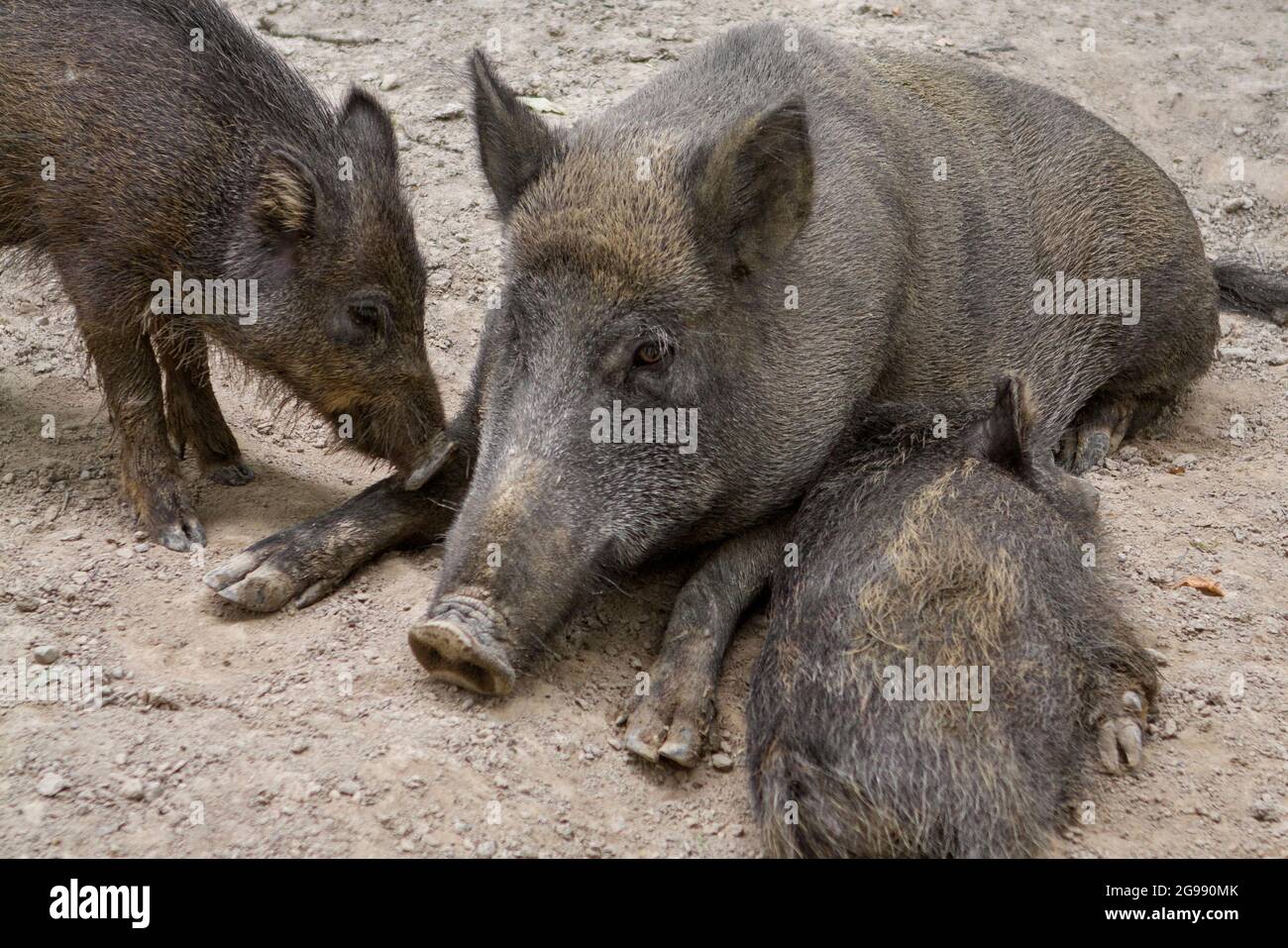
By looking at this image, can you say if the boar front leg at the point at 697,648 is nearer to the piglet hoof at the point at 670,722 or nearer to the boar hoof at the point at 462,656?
the piglet hoof at the point at 670,722

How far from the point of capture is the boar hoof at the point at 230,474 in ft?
16.1

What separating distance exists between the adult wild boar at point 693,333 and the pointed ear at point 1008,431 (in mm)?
441

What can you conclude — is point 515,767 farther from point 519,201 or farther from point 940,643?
point 519,201

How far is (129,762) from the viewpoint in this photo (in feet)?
10.2

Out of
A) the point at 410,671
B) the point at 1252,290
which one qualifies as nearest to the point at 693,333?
the point at 410,671

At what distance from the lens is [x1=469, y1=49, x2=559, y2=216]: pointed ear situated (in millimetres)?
3857

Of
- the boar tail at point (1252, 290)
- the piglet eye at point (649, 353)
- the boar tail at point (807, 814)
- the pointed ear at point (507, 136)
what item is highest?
the pointed ear at point (507, 136)

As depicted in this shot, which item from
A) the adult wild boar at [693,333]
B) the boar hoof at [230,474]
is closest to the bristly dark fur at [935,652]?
the adult wild boar at [693,333]

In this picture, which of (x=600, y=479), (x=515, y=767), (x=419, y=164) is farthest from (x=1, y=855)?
(x=419, y=164)

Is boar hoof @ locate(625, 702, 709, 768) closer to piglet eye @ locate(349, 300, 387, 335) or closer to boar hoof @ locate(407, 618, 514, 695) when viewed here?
boar hoof @ locate(407, 618, 514, 695)

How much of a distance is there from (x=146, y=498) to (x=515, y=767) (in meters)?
1.92

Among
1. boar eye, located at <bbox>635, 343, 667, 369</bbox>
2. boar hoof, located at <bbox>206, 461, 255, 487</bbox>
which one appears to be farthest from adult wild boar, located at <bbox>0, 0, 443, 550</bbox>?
boar eye, located at <bbox>635, 343, 667, 369</bbox>

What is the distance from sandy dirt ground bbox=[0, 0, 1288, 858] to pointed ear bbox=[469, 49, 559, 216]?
133 cm

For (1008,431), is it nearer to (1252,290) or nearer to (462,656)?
(462,656)
